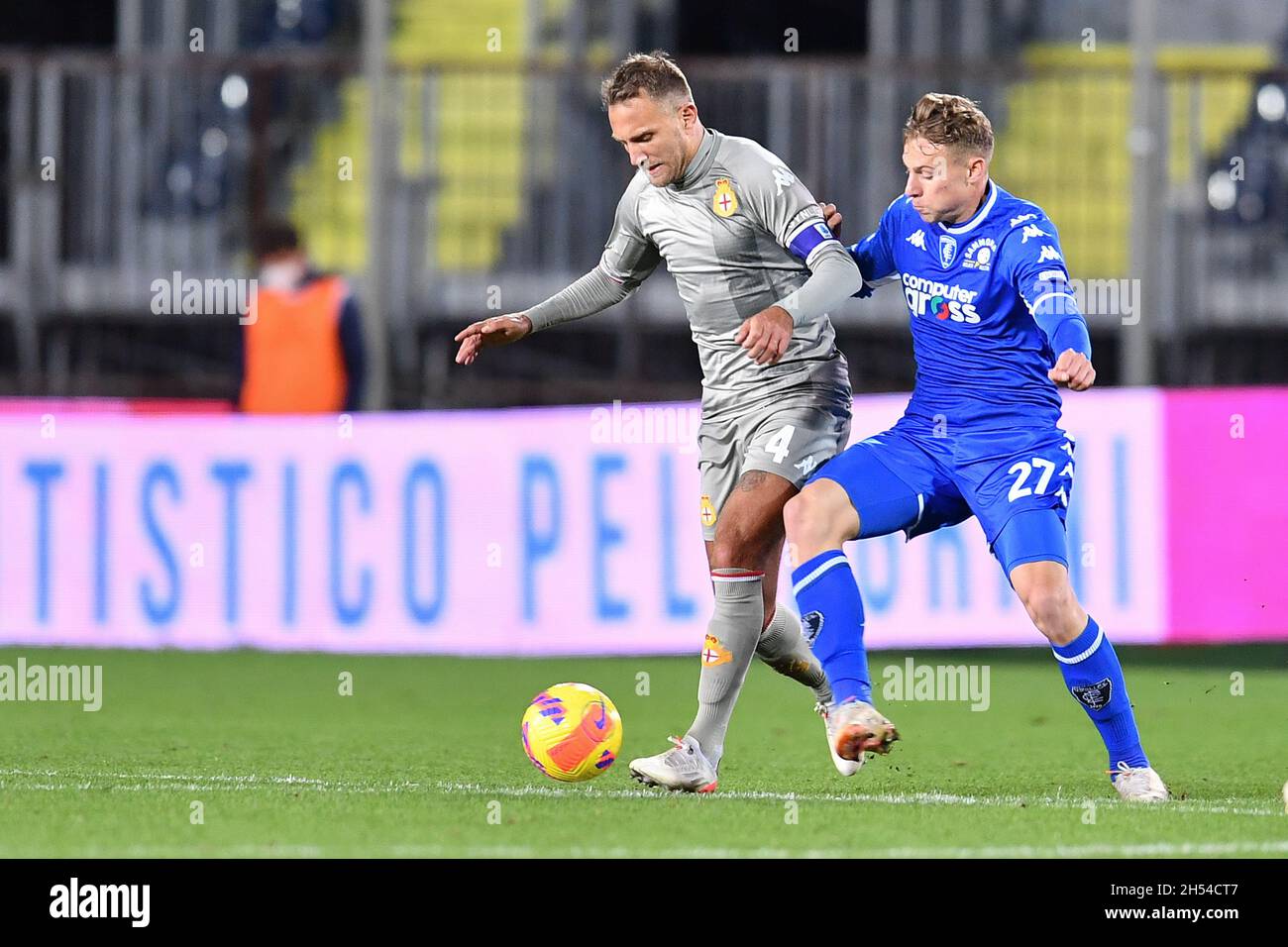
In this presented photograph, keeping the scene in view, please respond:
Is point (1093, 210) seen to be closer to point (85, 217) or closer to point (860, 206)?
point (860, 206)

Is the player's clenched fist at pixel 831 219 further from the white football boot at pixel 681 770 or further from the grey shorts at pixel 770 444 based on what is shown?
the white football boot at pixel 681 770

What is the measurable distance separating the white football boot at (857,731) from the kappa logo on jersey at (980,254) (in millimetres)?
1228

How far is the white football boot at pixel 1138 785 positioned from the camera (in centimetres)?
639

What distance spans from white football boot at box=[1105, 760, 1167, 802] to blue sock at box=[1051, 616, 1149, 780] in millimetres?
19

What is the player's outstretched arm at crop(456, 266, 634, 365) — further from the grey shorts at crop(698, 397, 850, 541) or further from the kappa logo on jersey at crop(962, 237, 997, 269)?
the kappa logo on jersey at crop(962, 237, 997, 269)

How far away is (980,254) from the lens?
6422 mm

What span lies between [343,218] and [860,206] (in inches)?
114

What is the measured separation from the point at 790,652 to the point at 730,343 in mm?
1025

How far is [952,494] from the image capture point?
21.5 ft

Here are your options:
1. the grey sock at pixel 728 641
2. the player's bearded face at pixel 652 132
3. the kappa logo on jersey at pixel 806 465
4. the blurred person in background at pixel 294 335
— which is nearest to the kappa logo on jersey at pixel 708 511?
the grey sock at pixel 728 641

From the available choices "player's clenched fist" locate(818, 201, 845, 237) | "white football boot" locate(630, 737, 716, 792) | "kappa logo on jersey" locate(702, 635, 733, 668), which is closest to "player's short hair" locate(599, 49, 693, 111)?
"player's clenched fist" locate(818, 201, 845, 237)

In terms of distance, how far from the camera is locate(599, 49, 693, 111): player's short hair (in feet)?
21.5

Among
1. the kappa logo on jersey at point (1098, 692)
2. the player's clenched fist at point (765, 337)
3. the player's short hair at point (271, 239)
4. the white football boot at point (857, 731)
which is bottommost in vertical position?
the white football boot at point (857, 731)

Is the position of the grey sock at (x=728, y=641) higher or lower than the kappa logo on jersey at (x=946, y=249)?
lower
